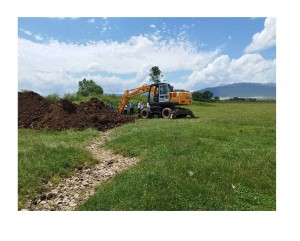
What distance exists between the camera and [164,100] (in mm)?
37781

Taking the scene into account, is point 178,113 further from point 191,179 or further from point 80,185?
point 191,179

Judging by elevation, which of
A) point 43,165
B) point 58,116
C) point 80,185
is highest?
point 58,116

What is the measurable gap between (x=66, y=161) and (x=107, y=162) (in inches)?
96.3

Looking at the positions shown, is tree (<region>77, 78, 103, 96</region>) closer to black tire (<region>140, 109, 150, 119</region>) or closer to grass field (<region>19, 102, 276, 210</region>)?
black tire (<region>140, 109, 150, 119</region>)

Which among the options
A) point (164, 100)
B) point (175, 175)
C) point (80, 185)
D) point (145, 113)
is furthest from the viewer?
point (145, 113)

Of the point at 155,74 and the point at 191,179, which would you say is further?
the point at 155,74

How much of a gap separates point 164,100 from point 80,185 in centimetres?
2582

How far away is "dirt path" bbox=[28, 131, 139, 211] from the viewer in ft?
36.1

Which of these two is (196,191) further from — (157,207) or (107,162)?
(107,162)

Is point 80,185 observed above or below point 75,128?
Answer: below

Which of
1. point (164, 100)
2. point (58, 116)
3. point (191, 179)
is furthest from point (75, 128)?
point (191, 179)

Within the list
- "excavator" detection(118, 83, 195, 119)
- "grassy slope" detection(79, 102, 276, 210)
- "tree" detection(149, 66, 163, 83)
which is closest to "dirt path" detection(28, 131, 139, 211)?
"grassy slope" detection(79, 102, 276, 210)

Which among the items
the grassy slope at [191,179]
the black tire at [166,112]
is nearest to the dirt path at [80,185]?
the grassy slope at [191,179]
